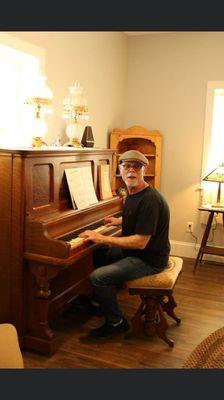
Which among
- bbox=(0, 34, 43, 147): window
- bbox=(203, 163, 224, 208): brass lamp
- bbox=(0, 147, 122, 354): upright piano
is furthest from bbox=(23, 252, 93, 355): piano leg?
bbox=(203, 163, 224, 208): brass lamp

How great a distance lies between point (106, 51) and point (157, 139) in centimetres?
117

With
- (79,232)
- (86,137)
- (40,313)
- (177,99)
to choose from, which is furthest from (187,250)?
(40,313)

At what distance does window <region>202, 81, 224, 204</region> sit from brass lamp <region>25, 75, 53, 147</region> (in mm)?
2459

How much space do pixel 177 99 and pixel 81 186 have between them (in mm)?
2389

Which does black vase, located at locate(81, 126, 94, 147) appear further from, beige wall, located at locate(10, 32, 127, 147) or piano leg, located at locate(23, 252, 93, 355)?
piano leg, located at locate(23, 252, 93, 355)

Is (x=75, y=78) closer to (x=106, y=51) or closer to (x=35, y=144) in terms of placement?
(x=106, y=51)

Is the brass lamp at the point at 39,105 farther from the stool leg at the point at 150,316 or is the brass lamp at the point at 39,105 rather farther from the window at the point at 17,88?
the stool leg at the point at 150,316

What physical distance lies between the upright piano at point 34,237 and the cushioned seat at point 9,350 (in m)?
0.91

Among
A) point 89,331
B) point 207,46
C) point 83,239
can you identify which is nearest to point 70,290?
point 89,331

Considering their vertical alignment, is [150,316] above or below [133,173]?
below

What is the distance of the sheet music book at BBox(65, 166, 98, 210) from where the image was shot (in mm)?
2818

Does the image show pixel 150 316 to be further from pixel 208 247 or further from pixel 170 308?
pixel 208 247

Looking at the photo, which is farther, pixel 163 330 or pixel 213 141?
pixel 213 141

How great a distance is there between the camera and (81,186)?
2.96 meters
